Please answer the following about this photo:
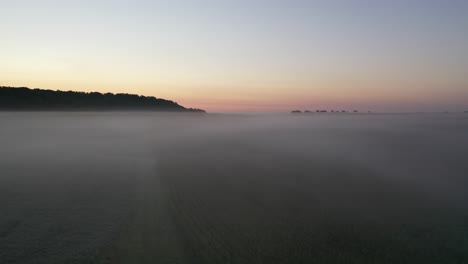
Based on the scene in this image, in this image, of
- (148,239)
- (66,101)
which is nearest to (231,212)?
(148,239)

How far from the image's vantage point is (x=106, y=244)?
4570 mm

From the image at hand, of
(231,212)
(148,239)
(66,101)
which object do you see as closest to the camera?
(148,239)

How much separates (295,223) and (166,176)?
5.28 meters

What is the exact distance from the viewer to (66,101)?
8281 centimetres

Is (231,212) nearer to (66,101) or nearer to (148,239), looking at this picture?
(148,239)

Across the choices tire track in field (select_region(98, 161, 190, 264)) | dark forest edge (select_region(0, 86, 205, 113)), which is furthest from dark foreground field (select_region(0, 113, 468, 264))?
dark forest edge (select_region(0, 86, 205, 113))

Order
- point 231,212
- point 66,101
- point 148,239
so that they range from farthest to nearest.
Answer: point 66,101 → point 231,212 → point 148,239

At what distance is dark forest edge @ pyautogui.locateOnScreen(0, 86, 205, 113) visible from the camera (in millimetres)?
70812

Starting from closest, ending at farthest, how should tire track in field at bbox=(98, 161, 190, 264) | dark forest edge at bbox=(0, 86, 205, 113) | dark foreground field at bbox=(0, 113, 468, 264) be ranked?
1. tire track in field at bbox=(98, 161, 190, 264)
2. dark foreground field at bbox=(0, 113, 468, 264)
3. dark forest edge at bbox=(0, 86, 205, 113)

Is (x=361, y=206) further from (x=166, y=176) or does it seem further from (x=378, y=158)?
(x=378, y=158)

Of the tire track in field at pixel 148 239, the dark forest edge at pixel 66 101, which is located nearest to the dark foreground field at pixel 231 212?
the tire track in field at pixel 148 239

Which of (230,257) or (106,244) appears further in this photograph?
(106,244)

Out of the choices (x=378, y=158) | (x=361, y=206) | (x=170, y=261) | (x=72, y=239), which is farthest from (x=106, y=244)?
(x=378, y=158)

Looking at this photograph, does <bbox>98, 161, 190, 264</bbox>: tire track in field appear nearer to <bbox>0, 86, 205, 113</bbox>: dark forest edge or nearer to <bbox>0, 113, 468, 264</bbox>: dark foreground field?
<bbox>0, 113, 468, 264</bbox>: dark foreground field
